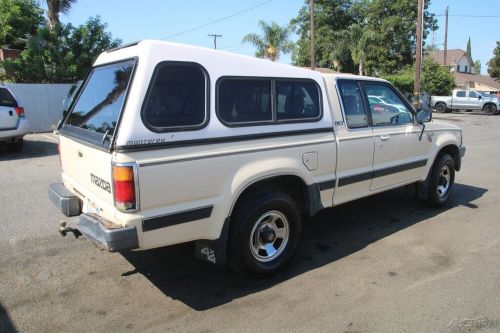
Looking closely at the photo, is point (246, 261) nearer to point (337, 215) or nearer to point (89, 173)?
point (89, 173)

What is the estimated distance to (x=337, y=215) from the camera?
5934 mm

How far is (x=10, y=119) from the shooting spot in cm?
1057

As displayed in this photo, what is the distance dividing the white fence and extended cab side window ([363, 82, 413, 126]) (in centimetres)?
1426

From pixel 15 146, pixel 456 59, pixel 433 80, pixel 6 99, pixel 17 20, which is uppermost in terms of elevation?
pixel 456 59

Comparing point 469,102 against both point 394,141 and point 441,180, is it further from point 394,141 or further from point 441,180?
point 394,141

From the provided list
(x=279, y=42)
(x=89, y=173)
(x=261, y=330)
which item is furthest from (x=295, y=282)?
(x=279, y=42)

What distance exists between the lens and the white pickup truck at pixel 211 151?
315 cm

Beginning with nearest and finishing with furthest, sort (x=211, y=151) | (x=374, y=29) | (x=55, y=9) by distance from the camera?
(x=211, y=151)
(x=55, y=9)
(x=374, y=29)

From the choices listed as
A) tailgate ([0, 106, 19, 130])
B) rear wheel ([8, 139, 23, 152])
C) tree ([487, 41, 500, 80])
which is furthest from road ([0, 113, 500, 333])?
tree ([487, 41, 500, 80])

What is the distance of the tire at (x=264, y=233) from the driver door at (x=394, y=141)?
1414mm

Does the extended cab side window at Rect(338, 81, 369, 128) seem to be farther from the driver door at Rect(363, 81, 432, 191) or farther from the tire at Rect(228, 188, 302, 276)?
the tire at Rect(228, 188, 302, 276)

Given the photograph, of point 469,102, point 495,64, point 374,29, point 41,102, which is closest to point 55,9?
point 41,102

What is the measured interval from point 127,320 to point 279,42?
33876 mm

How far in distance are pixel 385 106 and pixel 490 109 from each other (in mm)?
29211
